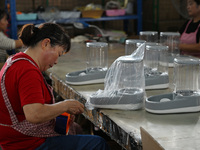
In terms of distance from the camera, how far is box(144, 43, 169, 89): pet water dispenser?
2.18 metres

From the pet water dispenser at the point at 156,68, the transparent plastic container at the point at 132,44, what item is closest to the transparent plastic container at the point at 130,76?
the pet water dispenser at the point at 156,68

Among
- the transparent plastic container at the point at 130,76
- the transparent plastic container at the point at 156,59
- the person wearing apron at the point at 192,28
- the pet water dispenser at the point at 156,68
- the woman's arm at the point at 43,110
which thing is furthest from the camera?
the person wearing apron at the point at 192,28

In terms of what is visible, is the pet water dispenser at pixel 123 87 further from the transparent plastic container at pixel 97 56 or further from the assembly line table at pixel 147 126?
the transparent plastic container at pixel 97 56

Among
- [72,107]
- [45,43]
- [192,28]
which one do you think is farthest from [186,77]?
[192,28]

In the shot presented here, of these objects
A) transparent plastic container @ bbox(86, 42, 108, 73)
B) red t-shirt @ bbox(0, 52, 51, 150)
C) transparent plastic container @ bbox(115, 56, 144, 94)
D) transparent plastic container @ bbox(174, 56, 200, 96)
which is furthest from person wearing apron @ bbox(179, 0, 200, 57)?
red t-shirt @ bbox(0, 52, 51, 150)

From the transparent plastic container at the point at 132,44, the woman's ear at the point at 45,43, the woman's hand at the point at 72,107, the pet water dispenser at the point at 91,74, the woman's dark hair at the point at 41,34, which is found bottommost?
the woman's hand at the point at 72,107

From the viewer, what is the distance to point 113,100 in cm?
186

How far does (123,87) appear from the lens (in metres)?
2.01

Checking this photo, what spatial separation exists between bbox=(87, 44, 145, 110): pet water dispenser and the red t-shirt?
1.01 ft

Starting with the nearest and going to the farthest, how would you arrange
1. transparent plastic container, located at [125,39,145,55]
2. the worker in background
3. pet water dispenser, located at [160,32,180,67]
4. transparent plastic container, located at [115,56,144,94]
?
transparent plastic container, located at [115,56,144,94] < transparent plastic container, located at [125,39,145,55] < pet water dispenser, located at [160,32,180,67] < the worker in background

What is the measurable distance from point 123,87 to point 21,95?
0.66 m

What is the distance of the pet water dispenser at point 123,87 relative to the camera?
1.85m

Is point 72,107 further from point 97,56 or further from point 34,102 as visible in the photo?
point 97,56

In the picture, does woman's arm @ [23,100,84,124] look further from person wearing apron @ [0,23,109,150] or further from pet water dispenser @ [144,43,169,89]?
pet water dispenser @ [144,43,169,89]
